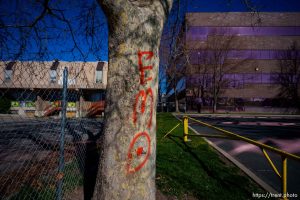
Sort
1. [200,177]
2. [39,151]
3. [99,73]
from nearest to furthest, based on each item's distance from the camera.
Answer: [200,177]
[39,151]
[99,73]

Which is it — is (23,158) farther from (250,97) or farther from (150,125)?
(250,97)

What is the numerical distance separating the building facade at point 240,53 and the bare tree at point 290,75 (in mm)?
588

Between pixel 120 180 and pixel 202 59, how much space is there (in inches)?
1288

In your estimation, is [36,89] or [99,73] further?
[99,73]

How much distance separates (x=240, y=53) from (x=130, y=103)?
3747cm

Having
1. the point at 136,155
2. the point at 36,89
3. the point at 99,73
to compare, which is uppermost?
the point at 99,73

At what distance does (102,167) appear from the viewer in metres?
2.41

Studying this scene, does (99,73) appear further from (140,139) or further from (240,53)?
(140,139)

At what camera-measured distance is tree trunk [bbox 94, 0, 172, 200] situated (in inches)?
89.3

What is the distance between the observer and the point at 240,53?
116 ft

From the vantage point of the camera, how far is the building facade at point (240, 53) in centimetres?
3312

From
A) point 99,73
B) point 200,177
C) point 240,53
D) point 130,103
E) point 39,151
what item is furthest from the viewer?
point 240,53

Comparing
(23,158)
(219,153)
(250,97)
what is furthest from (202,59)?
(23,158)

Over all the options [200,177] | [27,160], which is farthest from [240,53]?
[27,160]
